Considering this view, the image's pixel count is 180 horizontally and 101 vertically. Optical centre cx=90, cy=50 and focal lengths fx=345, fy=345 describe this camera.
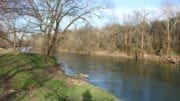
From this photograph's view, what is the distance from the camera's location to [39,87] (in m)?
11.9

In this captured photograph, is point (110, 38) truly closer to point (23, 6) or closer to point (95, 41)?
point (95, 41)

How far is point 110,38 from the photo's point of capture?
64.2 metres

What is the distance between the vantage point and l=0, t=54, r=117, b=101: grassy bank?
10.5m

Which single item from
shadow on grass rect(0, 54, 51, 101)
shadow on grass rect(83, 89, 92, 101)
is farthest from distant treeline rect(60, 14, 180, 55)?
shadow on grass rect(83, 89, 92, 101)

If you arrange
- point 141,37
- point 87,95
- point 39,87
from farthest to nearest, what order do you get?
point 141,37 → point 87,95 → point 39,87

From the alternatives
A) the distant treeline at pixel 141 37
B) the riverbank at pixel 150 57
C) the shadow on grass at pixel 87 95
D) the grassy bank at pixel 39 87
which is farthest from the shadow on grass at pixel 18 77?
the distant treeline at pixel 141 37

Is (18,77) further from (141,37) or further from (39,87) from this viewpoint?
(141,37)

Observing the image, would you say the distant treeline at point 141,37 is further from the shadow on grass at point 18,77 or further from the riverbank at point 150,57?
the shadow on grass at point 18,77

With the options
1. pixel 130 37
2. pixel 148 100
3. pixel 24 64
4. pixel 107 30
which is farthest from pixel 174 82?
pixel 107 30

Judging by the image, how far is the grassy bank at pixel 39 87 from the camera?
1046cm

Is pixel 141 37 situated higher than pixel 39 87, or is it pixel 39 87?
pixel 141 37

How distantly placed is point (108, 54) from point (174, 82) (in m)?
32.7

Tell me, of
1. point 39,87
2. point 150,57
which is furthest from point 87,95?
point 150,57

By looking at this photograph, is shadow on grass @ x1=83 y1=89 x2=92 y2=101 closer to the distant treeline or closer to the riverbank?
the riverbank
